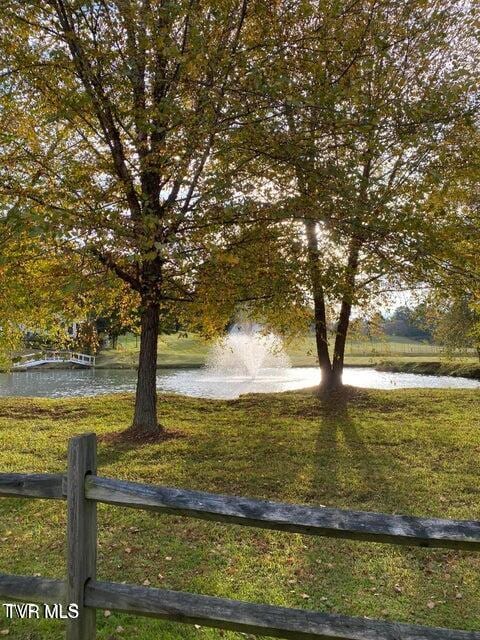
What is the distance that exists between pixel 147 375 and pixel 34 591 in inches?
354

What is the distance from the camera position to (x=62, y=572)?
569cm

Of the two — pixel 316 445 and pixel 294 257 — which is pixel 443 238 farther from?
pixel 316 445

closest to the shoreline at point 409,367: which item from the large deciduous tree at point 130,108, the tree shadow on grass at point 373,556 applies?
the tree shadow on grass at point 373,556

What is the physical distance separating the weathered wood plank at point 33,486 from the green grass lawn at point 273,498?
69.9 inches

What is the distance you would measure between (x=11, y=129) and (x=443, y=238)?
374 inches

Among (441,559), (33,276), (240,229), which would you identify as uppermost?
(240,229)

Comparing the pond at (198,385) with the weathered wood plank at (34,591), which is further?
the pond at (198,385)

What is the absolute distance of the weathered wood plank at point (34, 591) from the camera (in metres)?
3.59

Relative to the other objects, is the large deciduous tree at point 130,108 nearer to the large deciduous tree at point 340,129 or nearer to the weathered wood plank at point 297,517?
the large deciduous tree at point 340,129

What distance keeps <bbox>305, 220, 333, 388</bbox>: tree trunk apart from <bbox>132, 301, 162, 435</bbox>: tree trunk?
12.8 ft

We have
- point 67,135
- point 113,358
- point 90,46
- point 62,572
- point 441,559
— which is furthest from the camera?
point 113,358

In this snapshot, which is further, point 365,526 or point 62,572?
point 62,572

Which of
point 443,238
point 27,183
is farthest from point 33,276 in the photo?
point 443,238

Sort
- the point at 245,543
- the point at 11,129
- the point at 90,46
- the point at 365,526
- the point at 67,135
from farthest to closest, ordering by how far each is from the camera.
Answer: the point at 67,135 → the point at 11,129 → the point at 90,46 → the point at 245,543 → the point at 365,526
